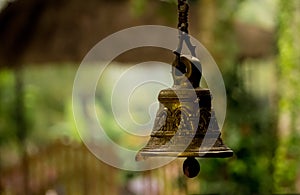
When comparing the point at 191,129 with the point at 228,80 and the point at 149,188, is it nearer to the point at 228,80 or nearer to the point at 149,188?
the point at 228,80

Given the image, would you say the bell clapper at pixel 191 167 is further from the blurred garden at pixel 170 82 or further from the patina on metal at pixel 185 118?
the blurred garden at pixel 170 82

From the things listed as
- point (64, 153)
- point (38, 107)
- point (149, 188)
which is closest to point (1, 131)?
A: point (64, 153)

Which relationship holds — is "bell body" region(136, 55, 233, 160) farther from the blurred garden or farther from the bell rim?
the blurred garden

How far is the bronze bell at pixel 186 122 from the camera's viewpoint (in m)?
3.76

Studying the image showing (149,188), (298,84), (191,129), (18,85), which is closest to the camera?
(191,129)

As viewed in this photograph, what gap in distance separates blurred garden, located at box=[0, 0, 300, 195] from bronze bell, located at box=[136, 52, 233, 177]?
2728mm

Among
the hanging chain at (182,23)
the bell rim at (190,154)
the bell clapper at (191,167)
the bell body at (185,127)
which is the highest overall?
the hanging chain at (182,23)

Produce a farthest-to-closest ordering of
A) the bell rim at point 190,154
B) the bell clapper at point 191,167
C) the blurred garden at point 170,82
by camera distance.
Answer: the blurred garden at point 170,82
the bell clapper at point 191,167
the bell rim at point 190,154

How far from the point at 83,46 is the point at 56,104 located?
12418 mm

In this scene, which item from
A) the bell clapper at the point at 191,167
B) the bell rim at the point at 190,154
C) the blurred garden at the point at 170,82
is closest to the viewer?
the bell rim at the point at 190,154

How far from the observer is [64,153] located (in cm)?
1045

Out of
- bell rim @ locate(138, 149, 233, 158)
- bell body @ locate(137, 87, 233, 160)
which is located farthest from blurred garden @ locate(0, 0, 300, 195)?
bell rim @ locate(138, 149, 233, 158)

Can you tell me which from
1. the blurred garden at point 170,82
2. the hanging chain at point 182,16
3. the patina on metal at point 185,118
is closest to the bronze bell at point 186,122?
the patina on metal at point 185,118

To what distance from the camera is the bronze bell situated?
376 centimetres
